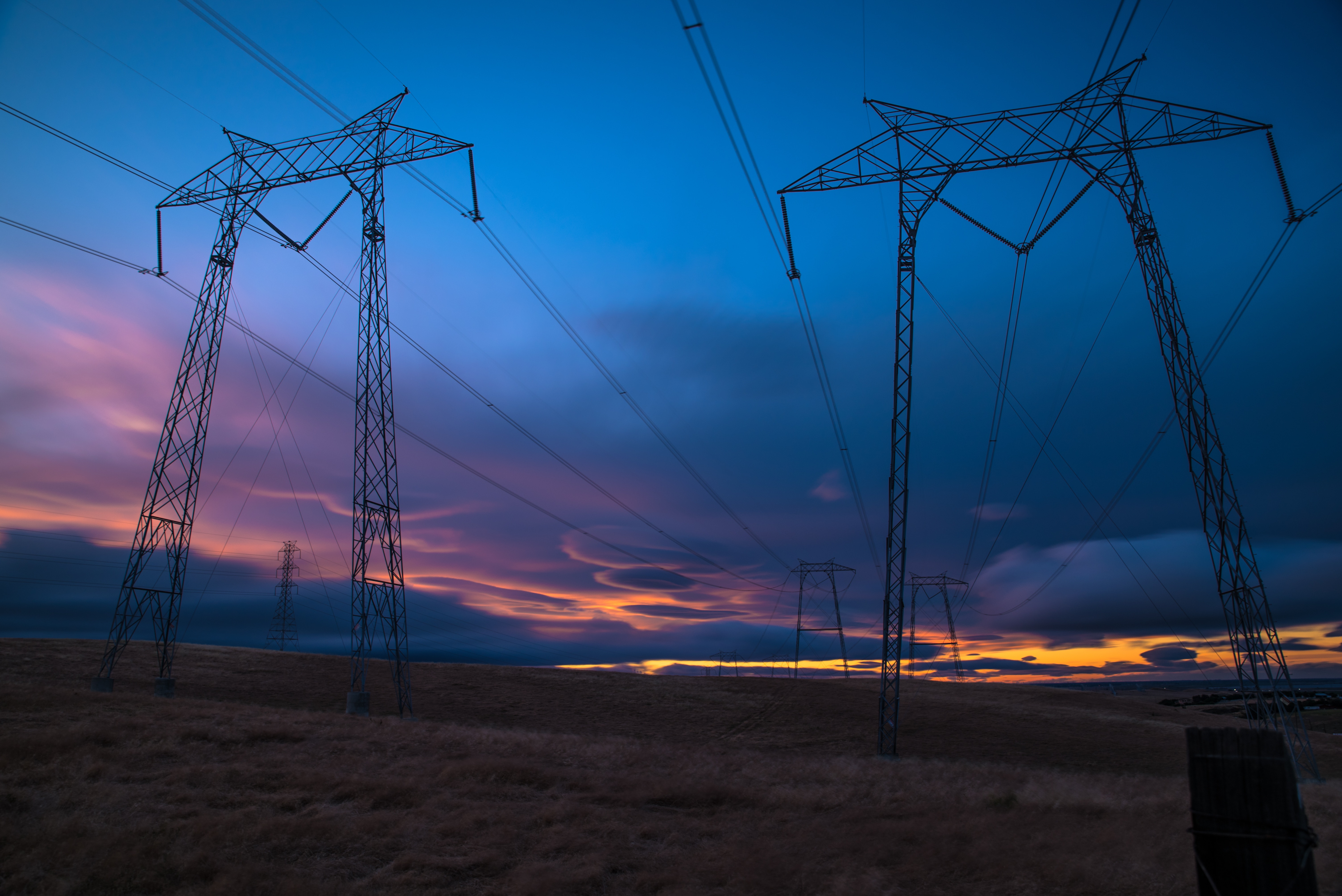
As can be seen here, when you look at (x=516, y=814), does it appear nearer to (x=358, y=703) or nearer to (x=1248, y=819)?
(x=1248, y=819)

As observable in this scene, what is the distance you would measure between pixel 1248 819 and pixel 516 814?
12.3 metres

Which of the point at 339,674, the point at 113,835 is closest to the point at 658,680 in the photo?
the point at 339,674

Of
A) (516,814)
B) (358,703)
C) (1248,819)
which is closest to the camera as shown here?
(1248,819)

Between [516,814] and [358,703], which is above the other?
[516,814]

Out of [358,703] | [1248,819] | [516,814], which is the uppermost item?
[1248,819]

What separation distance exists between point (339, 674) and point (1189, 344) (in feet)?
200

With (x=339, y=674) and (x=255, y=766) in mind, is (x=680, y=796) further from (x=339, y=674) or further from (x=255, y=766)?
(x=339, y=674)

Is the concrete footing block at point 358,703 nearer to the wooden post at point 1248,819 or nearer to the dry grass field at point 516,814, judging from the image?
the dry grass field at point 516,814

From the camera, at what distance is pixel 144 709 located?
78.5 feet

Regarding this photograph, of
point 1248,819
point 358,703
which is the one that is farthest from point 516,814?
point 358,703

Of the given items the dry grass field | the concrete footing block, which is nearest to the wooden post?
the dry grass field

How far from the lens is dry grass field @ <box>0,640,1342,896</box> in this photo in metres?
9.09

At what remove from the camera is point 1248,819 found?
3.63 metres

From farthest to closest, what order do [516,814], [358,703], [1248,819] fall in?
[358,703] → [516,814] → [1248,819]
